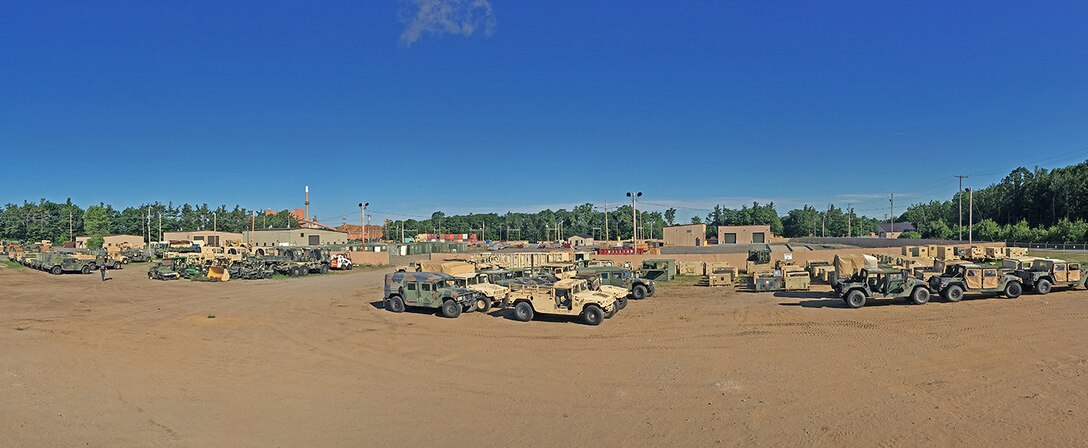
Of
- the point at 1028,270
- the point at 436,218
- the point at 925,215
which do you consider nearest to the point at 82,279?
the point at 1028,270

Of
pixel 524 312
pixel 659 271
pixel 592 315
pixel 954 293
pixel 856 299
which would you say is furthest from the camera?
pixel 659 271

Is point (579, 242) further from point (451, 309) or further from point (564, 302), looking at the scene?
point (564, 302)

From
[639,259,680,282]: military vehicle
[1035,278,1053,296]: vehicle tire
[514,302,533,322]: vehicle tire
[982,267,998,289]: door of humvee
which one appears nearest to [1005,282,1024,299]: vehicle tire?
[982,267,998,289]: door of humvee

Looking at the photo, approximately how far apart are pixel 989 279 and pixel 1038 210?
9881 cm

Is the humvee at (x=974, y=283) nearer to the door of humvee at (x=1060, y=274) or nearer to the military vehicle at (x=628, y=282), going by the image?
the door of humvee at (x=1060, y=274)

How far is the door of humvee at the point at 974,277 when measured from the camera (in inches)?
Answer: 1005

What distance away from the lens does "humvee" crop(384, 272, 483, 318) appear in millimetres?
24828

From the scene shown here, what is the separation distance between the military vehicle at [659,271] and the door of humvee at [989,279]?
17.7m

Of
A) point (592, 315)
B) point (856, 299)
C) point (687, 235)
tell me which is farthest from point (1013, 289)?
point (687, 235)

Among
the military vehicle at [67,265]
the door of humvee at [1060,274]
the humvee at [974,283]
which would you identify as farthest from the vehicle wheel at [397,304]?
the military vehicle at [67,265]

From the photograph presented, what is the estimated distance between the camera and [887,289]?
24.8 metres

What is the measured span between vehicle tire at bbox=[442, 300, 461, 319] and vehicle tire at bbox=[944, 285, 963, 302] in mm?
20091

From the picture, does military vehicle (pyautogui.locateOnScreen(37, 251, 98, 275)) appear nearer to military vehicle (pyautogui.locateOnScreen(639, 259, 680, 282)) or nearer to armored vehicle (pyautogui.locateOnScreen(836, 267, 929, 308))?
military vehicle (pyautogui.locateOnScreen(639, 259, 680, 282))

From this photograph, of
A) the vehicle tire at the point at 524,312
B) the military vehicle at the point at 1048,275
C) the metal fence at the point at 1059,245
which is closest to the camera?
the vehicle tire at the point at 524,312
